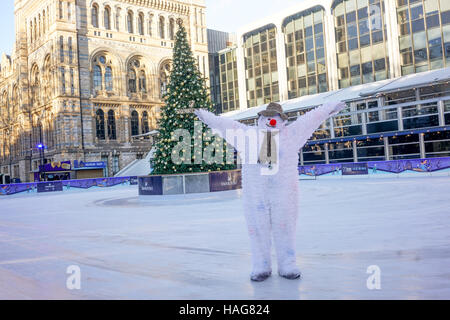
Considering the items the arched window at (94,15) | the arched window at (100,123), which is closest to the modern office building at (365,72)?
the arched window at (100,123)

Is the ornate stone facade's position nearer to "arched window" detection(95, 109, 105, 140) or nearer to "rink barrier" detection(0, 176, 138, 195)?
"arched window" detection(95, 109, 105, 140)

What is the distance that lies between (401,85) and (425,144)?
15.5 feet

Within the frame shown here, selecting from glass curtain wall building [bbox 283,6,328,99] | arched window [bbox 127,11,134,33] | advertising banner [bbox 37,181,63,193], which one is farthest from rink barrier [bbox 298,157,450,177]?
arched window [bbox 127,11,134,33]

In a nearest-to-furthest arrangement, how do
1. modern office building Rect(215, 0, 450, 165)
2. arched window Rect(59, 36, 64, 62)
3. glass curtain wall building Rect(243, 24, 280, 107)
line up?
modern office building Rect(215, 0, 450, 165)
arched window Rect(59, 36, 64, 62)
glass curtain wall building Rect(243, 24, 280, 107)

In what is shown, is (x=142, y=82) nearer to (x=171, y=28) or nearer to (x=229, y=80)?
(x=171, y=28)

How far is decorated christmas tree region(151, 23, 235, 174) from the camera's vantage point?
667 inches

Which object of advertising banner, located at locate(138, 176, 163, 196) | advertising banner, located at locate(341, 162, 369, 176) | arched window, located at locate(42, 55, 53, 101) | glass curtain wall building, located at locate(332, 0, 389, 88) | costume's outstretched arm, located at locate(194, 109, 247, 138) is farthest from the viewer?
arched window, located at locate(42, 55, 53, 101)

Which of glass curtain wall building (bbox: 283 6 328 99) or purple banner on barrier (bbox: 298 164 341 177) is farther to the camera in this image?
glass curtain wall building (bbox: 283 6 328 99)

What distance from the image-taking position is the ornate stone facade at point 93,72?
141ft

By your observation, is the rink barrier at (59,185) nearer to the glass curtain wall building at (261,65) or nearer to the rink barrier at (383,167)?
the rink barrier at (383,167)

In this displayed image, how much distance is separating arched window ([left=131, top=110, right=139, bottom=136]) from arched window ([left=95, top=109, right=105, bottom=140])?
12.0 feet

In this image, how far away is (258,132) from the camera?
14.7 feet
